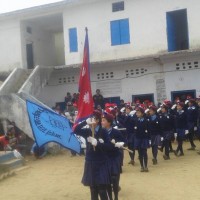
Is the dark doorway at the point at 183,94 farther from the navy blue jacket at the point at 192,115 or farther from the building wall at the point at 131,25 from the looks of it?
the navy blue jacket at the point at 192,115

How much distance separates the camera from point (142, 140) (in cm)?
918

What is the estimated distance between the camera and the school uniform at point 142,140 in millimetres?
9108

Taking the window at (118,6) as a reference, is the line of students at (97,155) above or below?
below

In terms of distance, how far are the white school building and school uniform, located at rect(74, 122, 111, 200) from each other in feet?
33.5

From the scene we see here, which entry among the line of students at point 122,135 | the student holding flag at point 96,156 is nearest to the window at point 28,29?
the line of students at point 122,135

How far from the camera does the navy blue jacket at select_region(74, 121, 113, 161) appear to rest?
564 centimetres

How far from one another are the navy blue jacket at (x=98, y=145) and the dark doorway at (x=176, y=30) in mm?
12025

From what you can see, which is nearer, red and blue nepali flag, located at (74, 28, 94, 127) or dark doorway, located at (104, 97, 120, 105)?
red and blue nepali flag, located at (74, 28, 94, 127)

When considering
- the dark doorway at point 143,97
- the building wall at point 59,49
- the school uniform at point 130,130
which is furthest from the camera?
the building wall at point 59,49

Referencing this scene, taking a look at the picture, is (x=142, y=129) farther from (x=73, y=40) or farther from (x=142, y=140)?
(x=73, y=40)

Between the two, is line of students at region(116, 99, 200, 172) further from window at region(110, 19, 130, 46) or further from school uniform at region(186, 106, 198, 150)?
window at region(110, 19, 130, 46)

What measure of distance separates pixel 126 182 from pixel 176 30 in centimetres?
1223

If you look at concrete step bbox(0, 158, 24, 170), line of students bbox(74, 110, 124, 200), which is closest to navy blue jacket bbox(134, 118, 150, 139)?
line of students bbox(74, 110, 124, 200)

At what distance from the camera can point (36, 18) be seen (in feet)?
64.7
